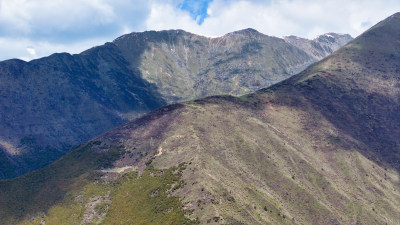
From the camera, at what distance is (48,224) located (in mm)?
102500

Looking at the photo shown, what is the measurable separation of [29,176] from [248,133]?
103 m

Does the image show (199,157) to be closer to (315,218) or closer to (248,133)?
(248,133)

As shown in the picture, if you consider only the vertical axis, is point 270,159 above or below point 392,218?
above

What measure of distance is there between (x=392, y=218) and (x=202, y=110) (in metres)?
99.4

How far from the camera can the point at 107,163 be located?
451 ft

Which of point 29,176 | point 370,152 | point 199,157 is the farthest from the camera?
point 370,152

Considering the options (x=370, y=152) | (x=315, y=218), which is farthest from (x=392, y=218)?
(x=370, y=152)

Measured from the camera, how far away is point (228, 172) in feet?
383

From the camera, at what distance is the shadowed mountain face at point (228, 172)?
→ 10312 centimetres

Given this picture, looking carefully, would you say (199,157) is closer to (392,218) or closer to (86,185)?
(86,185)

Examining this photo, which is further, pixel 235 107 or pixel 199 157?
pixel 235 107

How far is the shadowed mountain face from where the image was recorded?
103125mm

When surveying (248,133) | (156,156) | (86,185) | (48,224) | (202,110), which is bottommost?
(48,224)

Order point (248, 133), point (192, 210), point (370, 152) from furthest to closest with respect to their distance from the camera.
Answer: point (370, 152) → point (248, 133) → point (192, 210)
